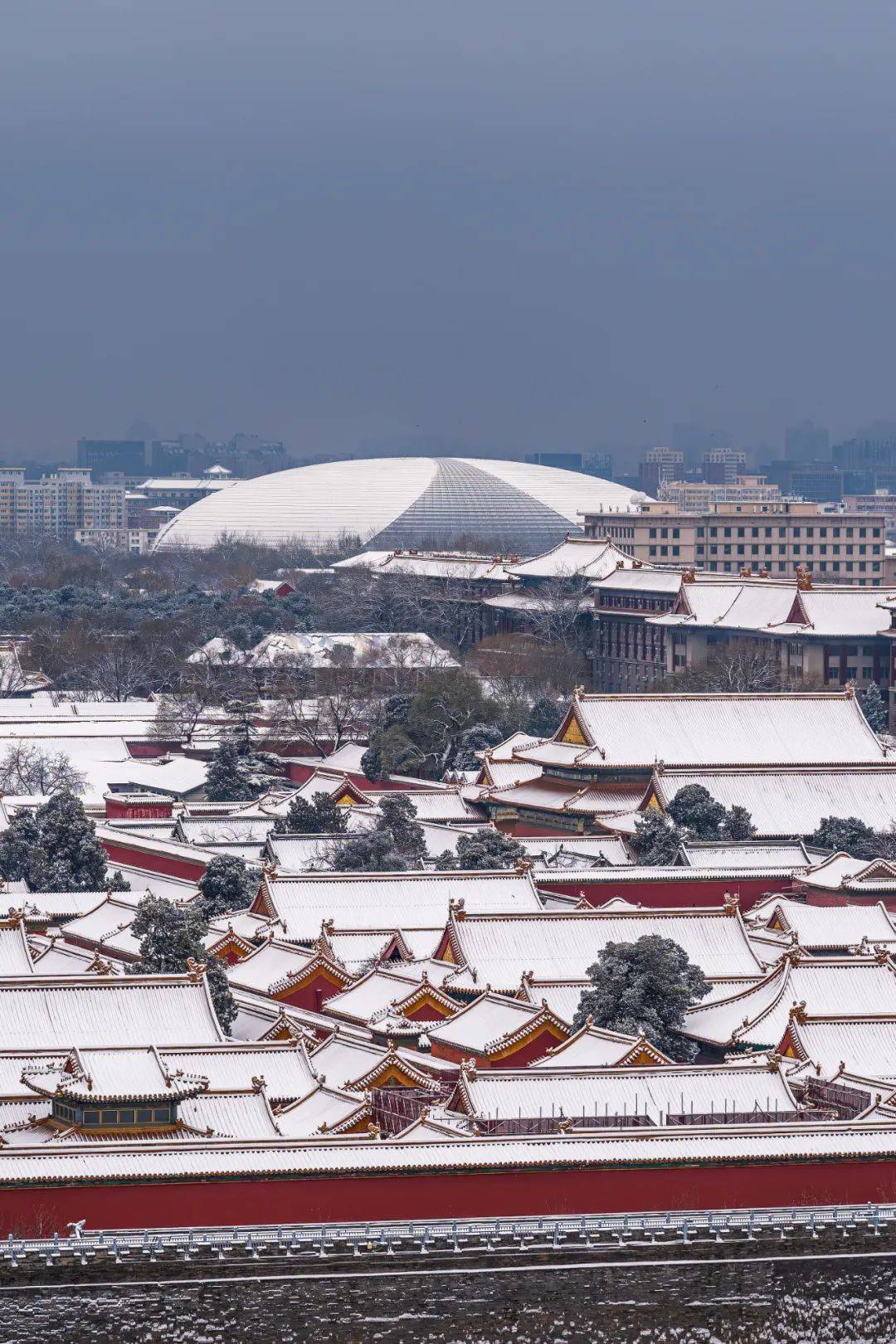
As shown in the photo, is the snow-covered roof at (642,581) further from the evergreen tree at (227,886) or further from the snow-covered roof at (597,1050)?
the snow-covered roof at (597,1050)

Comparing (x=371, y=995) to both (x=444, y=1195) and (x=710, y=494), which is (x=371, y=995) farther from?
(x=710, y=494)

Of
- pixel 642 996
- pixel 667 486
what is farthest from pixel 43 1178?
pixel 667 486

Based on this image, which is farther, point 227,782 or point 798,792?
point 227,782

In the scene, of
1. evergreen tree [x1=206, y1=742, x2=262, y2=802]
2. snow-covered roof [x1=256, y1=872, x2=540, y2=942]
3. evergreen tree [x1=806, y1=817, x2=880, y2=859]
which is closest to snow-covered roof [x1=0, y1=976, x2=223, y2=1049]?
snow-covered roof [x1=256, y1=872, x2=540, y2=942]

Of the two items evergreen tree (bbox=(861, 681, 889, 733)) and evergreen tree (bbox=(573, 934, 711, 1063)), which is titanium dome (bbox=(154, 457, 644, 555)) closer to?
evergreen tree (bbox=(861, 681, 889, 733))

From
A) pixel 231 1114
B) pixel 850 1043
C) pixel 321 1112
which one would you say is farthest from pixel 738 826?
pixel 231 1114

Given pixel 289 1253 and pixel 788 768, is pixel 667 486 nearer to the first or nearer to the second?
pixel 788 768

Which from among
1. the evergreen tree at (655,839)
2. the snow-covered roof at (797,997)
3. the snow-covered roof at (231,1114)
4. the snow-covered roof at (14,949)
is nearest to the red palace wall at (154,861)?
the evergreen tree at (655,839)
